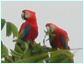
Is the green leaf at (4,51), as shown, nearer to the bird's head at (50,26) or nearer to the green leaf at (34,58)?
the green leaf at (34,58)

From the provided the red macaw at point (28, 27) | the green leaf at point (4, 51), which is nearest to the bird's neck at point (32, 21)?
the red macaw at point (28, 27)

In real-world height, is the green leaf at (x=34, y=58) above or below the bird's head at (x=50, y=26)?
below

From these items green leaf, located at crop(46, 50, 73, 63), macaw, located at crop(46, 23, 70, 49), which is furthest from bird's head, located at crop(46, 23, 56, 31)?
green leaf, located at crop(46, 50, 73, 63)

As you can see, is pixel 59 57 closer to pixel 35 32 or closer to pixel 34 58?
pixel 34 58

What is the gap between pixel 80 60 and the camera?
2.91 feet

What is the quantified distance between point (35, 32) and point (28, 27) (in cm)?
4

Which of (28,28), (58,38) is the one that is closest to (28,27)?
(28,28)

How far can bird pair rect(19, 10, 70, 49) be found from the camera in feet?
2.91

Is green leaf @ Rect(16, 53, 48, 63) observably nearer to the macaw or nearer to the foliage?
the foliage

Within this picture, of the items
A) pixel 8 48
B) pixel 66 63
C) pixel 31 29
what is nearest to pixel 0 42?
pixel 8 48

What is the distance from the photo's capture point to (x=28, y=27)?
0.91m

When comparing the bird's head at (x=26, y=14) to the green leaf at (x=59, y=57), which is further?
the bird's head at (x=26, y=14)

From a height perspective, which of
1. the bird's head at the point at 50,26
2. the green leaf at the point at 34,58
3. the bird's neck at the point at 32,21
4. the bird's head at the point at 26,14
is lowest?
the green leaf at the point at 34,58

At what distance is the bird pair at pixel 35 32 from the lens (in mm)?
886
